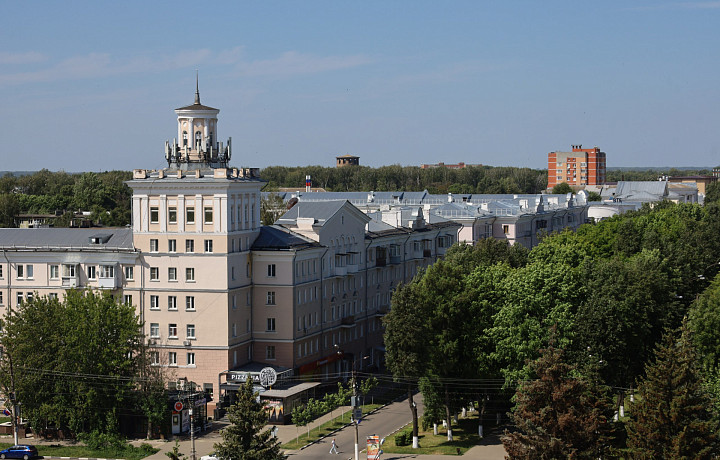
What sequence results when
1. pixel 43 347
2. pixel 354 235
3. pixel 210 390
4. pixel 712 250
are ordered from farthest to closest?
pixel 712 250
pixel 354 235
pixel 210 390
pixel 43 347

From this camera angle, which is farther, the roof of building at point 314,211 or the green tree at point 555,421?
the roof of building at point 314,211

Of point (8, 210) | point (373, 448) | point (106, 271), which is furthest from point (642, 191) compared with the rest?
point (373, 448)

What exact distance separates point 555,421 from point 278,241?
105 feet

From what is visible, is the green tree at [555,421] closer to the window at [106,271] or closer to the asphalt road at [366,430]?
the asphalt road at [366,430]

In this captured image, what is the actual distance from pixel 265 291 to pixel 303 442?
14.1 meters

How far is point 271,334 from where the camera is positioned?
69312mm

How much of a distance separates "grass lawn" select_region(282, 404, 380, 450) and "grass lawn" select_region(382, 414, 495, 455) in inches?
164

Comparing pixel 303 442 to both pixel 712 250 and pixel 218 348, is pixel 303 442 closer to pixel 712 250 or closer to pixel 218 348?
pixel 218 348

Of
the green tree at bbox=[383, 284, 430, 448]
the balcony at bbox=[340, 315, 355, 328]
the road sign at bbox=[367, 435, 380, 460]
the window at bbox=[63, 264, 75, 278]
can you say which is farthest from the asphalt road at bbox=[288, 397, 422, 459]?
the window at bbox=[63, 264, 75, 278]

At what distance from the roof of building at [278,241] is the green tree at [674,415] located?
1237 inches

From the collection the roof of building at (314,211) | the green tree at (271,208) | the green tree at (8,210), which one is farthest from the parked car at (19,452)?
the green tree at (8,210)

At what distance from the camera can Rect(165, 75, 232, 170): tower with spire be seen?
7006cm

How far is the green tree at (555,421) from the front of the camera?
138 ft

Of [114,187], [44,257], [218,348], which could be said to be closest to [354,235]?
[218,348]
